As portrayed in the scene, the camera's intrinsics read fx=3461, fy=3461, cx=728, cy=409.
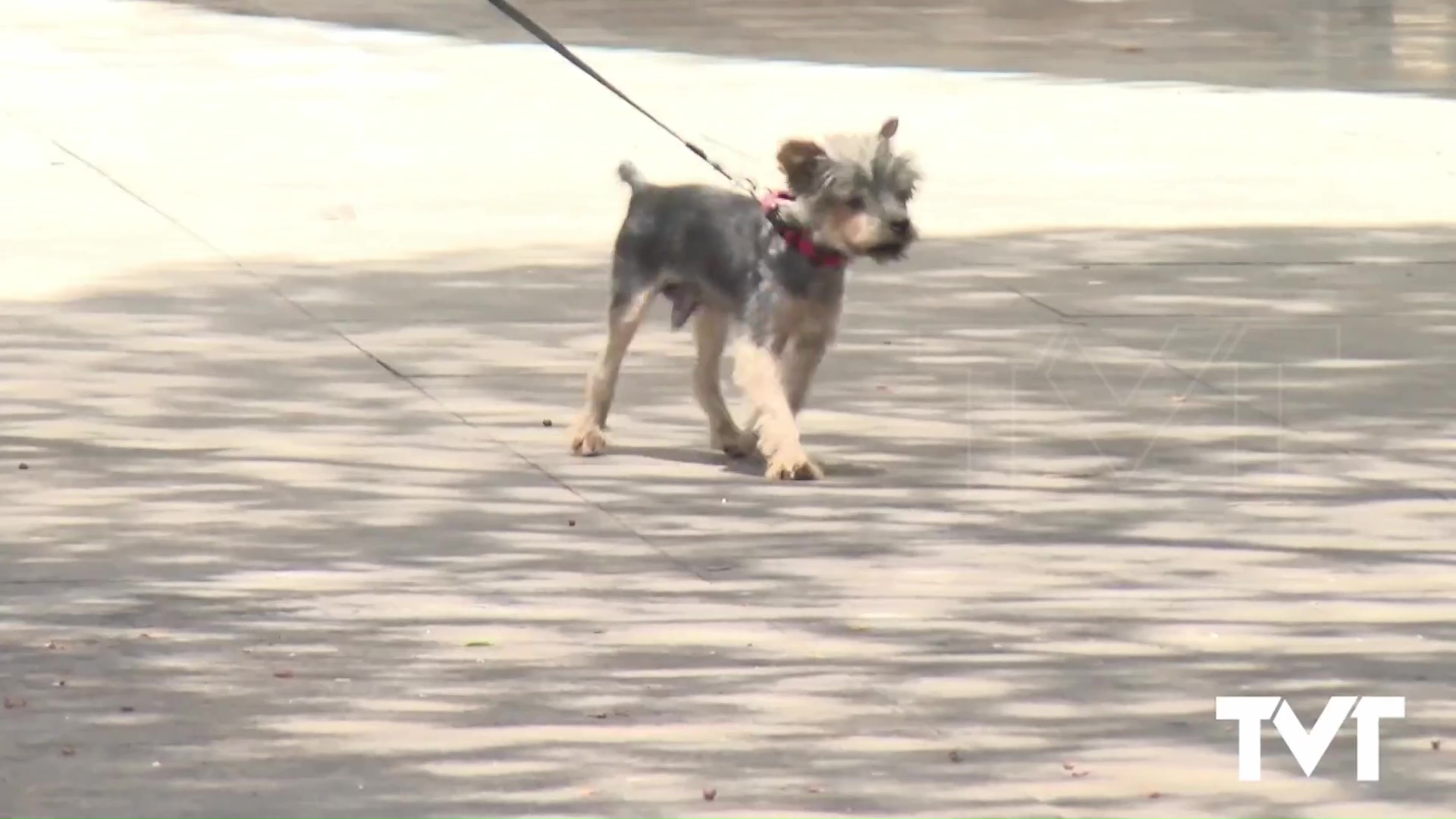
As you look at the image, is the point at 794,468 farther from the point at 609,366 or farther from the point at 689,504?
the point at 609,366

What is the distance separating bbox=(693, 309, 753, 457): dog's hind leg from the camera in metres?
10.6

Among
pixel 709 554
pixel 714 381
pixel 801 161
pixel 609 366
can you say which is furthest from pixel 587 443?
pixel 709 554

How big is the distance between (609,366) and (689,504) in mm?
1037

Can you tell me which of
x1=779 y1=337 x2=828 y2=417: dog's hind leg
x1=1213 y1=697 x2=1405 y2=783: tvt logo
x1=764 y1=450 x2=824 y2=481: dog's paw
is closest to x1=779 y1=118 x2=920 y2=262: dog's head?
x1=779 y1=337 x2=828 y2=417: dog's hind leg

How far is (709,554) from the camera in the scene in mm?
9000

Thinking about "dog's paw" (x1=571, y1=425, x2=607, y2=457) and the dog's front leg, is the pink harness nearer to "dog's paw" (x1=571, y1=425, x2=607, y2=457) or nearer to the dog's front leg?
the dog's front leg

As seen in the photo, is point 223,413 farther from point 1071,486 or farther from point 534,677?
point 534,677

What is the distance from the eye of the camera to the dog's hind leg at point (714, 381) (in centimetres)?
1059

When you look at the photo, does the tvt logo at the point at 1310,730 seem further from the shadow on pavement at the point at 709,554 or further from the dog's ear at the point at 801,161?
the dog's ear at the point at 801,161

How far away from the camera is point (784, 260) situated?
33.0 ft

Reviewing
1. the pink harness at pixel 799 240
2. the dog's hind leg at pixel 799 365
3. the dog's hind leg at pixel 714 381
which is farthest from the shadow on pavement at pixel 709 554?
the pink harness at pixel 799 240

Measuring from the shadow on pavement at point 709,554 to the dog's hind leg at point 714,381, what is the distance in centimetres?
15

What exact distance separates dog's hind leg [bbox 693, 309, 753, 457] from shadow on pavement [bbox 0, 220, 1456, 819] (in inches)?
5.9

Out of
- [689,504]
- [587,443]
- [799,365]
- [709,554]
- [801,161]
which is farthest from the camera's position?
[587,443]
